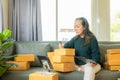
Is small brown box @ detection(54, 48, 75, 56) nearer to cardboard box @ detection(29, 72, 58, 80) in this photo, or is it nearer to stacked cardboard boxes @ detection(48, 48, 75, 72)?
stacked cardboard boxes @ detection(48, 48, 75, 72)

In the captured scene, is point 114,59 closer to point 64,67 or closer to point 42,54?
point 64,67

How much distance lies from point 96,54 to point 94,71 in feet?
1.00

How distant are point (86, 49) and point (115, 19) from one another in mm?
1170

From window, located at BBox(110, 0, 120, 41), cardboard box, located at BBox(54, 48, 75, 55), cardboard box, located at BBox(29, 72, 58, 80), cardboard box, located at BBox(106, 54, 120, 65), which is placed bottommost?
cardboard box, located at BBox(29, 72, 58, 80)

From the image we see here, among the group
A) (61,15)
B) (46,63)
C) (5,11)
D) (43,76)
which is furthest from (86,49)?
(5,11)

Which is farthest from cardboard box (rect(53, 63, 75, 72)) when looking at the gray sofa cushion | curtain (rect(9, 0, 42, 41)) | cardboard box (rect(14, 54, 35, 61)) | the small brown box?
curtain (rect(9, 0, 42, 41))

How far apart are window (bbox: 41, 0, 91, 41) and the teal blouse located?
0.81 meters

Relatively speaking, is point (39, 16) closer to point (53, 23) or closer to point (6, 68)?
point (53, 23)

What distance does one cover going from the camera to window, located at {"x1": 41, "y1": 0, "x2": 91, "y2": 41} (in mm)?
4039

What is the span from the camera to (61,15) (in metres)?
4.11

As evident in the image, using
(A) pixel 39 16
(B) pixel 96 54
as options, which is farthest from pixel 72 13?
(B) pixel 96 54

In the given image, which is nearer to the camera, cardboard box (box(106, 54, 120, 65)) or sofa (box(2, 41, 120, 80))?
sofa (box(2, 41, 120, 80))

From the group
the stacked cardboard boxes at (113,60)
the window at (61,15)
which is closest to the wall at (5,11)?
A: the window at (61,15)

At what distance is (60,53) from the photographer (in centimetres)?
305
